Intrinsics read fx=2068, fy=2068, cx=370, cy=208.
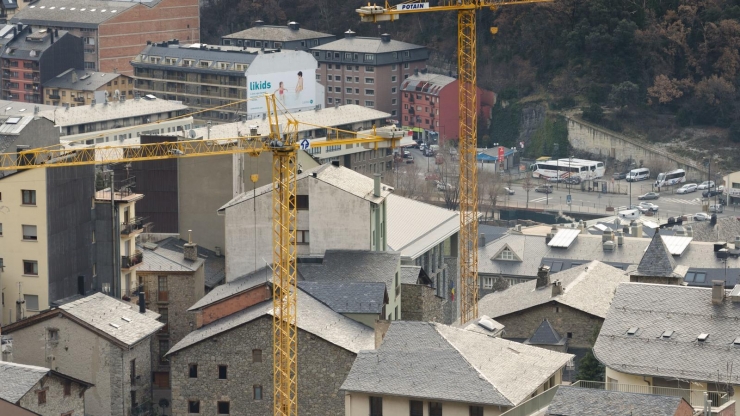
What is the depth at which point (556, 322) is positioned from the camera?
7700 centimetres

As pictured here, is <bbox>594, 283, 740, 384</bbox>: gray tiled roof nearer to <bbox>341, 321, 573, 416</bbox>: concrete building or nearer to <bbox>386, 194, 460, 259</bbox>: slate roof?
<bbox>341, 321, 573, 416</bbox>: concrete building

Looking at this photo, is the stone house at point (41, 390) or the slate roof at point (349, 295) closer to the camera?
the stone house at point (41, 390)

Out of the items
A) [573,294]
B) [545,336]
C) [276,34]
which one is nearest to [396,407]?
[545,336]

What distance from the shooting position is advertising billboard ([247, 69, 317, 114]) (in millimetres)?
153375

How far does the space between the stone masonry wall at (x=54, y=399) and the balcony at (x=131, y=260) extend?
34.4 ft

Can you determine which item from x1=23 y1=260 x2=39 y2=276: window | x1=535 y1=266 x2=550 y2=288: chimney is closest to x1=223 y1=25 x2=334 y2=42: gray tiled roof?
x1=535 y1=266 x2=550 y2=288: chimney

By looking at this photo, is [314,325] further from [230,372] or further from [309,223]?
[309,223]

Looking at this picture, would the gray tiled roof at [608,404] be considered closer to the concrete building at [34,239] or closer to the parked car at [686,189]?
the concrete building at [34,239]

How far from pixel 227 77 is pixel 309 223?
80128 millimetres

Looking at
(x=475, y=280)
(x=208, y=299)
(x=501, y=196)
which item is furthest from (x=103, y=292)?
(x=501, y=196)

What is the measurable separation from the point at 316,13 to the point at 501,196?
162 ft

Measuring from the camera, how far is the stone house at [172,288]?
74.6 meters

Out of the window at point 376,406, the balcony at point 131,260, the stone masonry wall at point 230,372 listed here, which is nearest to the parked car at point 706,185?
the balcony at point 131,260

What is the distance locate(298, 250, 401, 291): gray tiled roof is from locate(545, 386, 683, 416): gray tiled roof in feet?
70.7
